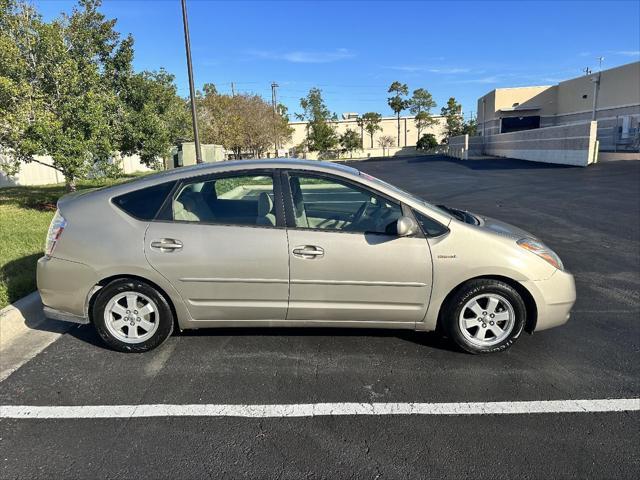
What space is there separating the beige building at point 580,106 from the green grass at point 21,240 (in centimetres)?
3702

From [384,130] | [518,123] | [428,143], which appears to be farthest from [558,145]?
[384,130]

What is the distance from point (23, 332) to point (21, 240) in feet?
12.1

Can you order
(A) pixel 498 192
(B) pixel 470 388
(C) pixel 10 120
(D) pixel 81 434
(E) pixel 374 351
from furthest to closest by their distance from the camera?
(A) pixel 498 192 < (C) pixel 10 120 < (E) pixel 374 351 < (B) pixel 470 388 < (D) pixel 81 434

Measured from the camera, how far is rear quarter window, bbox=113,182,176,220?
378cm

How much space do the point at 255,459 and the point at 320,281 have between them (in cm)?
145

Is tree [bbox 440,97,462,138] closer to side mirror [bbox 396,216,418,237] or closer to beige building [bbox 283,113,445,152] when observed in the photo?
beige building [bbox 283,113,445,152]

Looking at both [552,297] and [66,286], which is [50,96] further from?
[552,297]

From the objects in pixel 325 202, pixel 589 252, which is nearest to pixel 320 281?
pixel 325 202

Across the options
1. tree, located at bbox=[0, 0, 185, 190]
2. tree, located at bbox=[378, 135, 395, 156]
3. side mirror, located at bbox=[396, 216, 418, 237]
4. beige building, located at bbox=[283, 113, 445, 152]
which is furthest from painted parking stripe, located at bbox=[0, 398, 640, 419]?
beige building, located at bbox=[283, 113, 445, 152]

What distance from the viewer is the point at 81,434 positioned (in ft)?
9.27

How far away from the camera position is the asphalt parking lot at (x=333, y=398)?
2.54 meters

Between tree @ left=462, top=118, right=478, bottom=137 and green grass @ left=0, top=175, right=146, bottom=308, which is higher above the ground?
tree @ left=462, top=118, right=478, bottom=137

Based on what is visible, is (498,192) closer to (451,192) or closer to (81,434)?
(451,192)

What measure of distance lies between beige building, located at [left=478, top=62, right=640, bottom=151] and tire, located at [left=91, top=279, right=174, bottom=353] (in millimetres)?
38127
